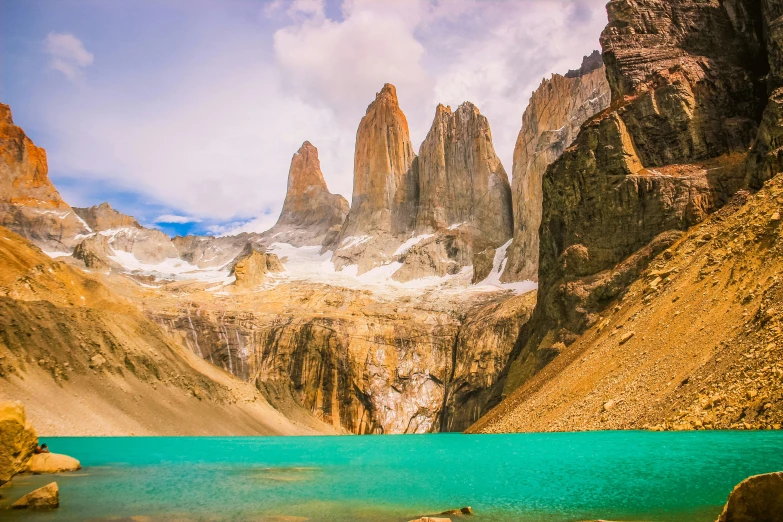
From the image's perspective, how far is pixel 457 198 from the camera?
142m

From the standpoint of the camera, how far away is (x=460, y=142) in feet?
471

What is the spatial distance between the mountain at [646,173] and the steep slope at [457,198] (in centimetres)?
6406

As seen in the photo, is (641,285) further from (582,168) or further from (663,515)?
(663,515)

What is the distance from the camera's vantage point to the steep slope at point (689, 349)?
2648 centimetres

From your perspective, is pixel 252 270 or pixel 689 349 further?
pixel 252 270

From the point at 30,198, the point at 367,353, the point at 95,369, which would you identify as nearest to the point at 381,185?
the point at 367,353

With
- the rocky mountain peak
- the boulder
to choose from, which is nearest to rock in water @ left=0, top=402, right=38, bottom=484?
the boulder

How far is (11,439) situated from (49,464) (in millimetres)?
10144

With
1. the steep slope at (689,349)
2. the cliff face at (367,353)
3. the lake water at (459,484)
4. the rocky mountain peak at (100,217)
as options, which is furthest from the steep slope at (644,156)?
the rocky mountain peak at (100,217)

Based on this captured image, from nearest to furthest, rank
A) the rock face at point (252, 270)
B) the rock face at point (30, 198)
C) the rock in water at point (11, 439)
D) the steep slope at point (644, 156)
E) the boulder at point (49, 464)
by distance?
1. the rock in water at point (11, 439)
2. the boulder at point (49, 464)
3. the steep slope at point (644, 156)
4. the rock face at point (252, 270)
5. the rock face at point (30, 198)

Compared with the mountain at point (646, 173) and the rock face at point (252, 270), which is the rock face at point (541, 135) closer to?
the mountain at point (646, 173)

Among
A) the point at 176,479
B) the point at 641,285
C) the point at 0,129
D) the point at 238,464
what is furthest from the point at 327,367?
the point at 0,129

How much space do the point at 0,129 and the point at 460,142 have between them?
5118 inches

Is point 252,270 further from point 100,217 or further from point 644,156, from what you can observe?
point 100,217
